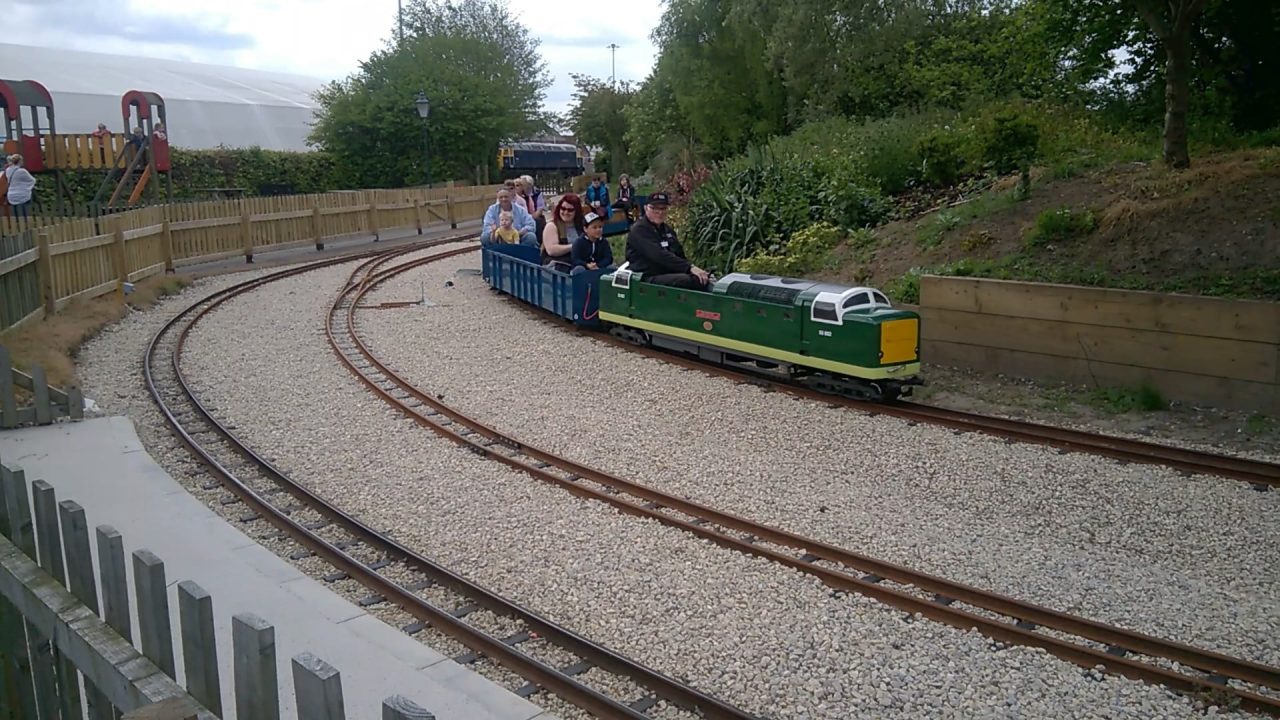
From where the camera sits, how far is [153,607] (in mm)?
2994

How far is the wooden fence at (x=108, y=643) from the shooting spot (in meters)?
2.67

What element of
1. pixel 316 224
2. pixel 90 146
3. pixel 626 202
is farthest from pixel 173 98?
pixel 626 202

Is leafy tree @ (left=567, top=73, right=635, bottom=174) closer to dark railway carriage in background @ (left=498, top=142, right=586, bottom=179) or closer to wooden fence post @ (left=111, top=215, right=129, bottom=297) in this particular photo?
dark railway carriage in background @ (left=498, top=142, right=586, bottom=179)

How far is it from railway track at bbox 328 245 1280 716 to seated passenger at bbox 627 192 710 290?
3949 mm

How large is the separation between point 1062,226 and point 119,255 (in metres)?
15.4

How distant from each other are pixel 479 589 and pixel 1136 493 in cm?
517

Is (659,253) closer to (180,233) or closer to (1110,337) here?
(1110,337)

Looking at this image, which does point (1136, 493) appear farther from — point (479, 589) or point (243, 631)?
point (243, 631)

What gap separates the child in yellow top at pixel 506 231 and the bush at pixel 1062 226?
9.52 m

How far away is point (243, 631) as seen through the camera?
2.71m

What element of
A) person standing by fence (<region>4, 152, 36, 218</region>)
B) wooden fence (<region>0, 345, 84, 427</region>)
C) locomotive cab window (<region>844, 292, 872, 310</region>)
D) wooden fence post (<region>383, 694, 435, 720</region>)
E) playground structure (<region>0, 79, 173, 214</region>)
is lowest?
wooden fence (<region>0, 345, 84, 427</region>)

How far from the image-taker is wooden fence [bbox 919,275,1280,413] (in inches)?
378

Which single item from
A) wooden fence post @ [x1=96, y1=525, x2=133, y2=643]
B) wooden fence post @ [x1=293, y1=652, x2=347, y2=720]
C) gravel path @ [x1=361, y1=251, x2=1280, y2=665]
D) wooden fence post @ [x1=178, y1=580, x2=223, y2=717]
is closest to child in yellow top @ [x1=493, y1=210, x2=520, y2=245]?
gravel path @ [x1=361, y1=251, x2=1280, y2=665]

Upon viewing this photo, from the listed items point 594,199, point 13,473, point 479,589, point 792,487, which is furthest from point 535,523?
point 594,199
